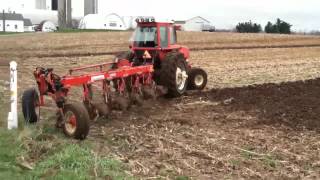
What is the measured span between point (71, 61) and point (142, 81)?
1513 cm

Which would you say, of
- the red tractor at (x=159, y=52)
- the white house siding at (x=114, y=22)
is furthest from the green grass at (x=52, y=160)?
the white house siding at (x=114, y=22)

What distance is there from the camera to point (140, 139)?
9031 mm

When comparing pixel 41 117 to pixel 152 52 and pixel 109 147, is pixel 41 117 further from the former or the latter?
pixel 152 52

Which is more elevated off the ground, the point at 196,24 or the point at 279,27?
the point at 196,24

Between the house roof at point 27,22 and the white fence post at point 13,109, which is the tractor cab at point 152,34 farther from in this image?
the house roof at point 27,22

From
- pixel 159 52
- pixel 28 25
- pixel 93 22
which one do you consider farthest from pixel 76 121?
pixel 28 25

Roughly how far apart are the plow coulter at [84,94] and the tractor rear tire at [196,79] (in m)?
2.74

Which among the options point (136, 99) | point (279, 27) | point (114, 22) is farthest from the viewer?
point (114, 22)

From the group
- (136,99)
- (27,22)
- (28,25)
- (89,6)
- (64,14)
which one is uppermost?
(89,6)

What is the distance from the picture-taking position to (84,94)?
1030 cm

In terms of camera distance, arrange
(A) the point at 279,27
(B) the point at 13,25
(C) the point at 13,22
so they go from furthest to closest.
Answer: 1. (C) the point at 13,22
2. (B) the point at 13,25
3. (A) the point at 279,27

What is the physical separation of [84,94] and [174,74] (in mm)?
→ 3971

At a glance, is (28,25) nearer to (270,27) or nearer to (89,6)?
(89,6)

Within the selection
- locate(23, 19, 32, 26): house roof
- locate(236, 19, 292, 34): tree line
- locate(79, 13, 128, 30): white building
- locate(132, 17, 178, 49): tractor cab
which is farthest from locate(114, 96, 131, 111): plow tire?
locate(23, 19, 32, 26): house roof
